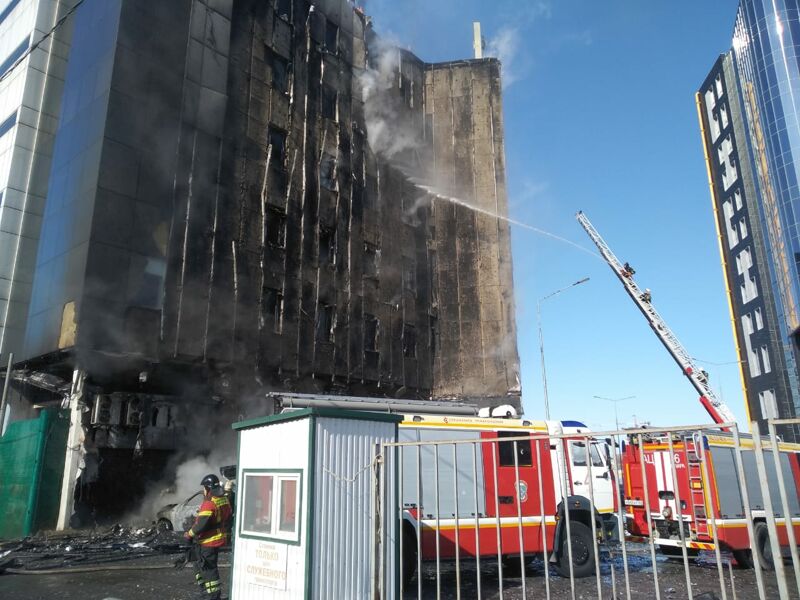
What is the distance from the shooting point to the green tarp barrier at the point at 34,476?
16.5 m

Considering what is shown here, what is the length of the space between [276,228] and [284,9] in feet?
35.1

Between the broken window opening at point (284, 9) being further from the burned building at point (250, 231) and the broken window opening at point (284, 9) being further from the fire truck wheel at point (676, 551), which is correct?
the fire truck wheel at point (676, 551)

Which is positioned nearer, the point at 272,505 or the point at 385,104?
the point at 272,505

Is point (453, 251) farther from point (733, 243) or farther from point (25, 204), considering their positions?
point (733, 243)

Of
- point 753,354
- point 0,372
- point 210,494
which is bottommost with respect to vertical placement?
point 210,494

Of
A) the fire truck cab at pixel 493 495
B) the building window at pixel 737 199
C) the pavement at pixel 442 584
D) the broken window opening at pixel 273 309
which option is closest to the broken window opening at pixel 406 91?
the broken window opening at pixel 273 309

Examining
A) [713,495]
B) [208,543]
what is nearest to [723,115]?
[713,495]

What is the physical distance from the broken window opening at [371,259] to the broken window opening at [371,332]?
83.6 inches

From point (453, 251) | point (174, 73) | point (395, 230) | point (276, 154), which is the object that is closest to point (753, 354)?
point (453, 251)

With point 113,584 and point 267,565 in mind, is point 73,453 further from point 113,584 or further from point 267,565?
point 267,565

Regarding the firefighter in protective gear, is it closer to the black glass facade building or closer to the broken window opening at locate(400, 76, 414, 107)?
the broken window opening at locate(400, 76, 414, 107)

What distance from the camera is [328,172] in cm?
2805

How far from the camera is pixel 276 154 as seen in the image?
83.6 ft

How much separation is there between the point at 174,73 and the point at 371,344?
46.3ft
